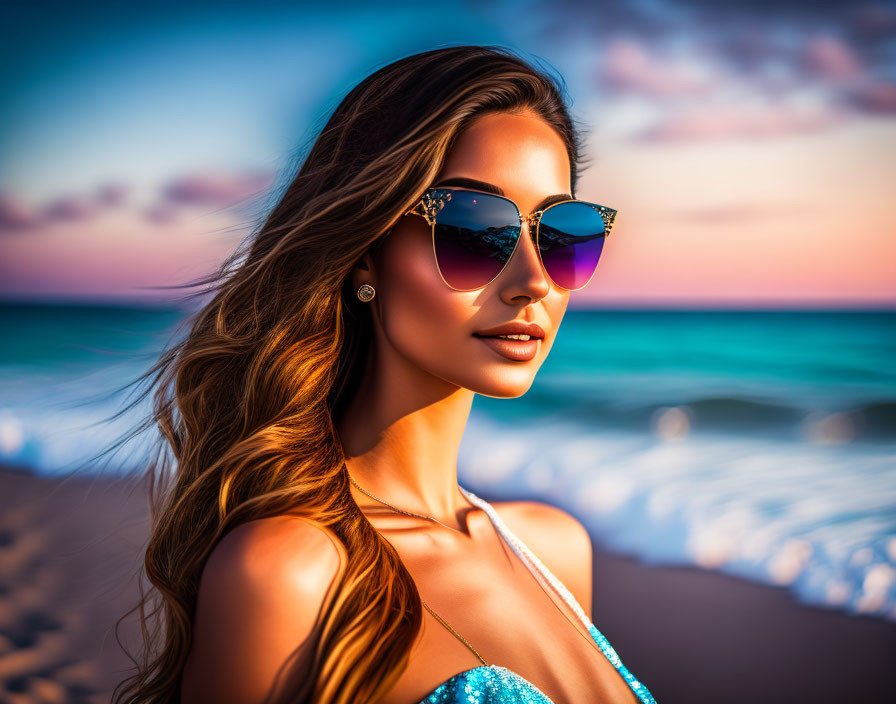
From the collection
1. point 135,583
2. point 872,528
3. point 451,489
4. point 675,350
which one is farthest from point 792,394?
point 451,489

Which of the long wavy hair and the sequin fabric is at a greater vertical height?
the long wavy hair

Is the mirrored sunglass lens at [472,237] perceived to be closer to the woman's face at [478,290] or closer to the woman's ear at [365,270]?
the woman's face at [478,290]

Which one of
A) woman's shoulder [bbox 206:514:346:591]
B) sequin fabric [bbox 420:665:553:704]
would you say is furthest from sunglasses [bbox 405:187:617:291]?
sequin fabric [bbox 420:665:553:704]

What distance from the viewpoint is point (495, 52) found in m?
2.00

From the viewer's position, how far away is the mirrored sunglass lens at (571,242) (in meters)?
1.83

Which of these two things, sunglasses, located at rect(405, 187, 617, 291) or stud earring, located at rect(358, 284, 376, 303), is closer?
sunglasses, located at rect(405, 187, 617, 291)

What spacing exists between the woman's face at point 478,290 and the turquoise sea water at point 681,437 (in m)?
0.93

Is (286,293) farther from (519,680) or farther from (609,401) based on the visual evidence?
(609,401)

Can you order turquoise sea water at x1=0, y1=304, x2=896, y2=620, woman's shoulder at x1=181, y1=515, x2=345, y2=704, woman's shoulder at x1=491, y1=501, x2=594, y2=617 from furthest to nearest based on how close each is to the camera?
turquoise sea water at x1=0, y1=304, x2=896, y2=620 → woman's shoulder at x1=491, y1=501, x2=594, y2=617 → woman's shoulder at x1=181, y1=515, x2=345, y2=704

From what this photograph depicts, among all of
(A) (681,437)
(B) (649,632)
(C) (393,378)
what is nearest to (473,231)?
(C) (393,378)

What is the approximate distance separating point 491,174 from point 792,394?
17.5 m

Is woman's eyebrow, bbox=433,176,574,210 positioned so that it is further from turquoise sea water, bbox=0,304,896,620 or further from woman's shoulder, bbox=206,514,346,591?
turquoise sea water, bbox=0,304,896,620

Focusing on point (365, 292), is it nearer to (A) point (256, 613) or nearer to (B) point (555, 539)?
(A) point (256, 613)

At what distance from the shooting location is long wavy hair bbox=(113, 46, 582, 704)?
1.70 meters
